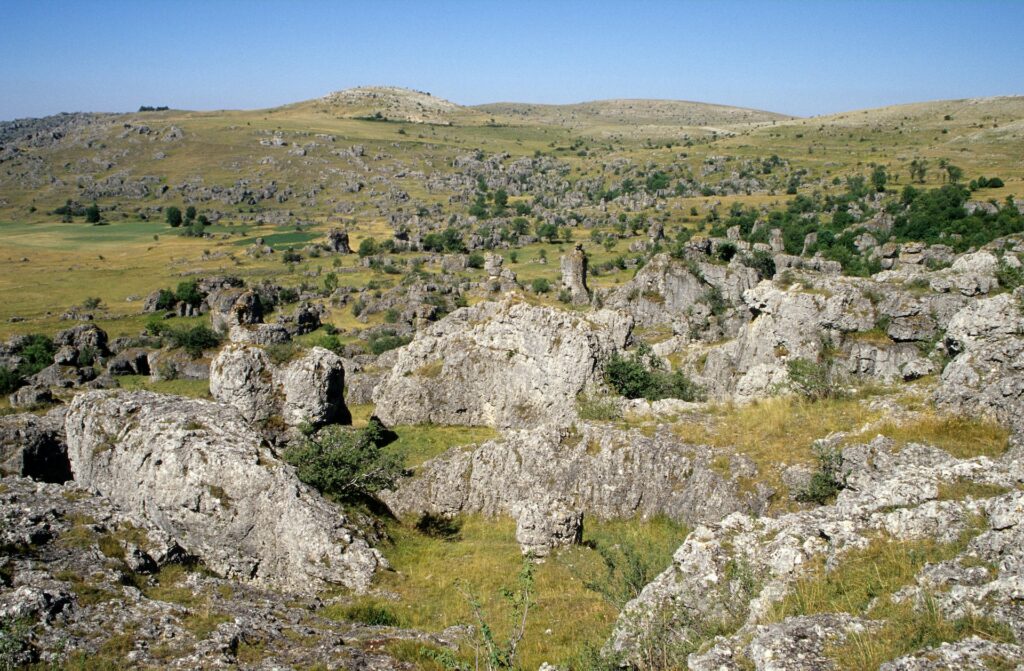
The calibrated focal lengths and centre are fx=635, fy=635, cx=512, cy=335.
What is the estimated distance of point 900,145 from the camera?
522ft

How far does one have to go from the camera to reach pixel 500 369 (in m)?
29.5

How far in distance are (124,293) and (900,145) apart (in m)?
172

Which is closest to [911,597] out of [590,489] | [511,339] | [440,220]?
[590,489]

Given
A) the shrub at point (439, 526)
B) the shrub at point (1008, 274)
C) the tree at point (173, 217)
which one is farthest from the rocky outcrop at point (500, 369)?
the tree at point (173, 217)

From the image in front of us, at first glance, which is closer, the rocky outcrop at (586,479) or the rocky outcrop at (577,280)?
the rocky outcrop at (586,479)

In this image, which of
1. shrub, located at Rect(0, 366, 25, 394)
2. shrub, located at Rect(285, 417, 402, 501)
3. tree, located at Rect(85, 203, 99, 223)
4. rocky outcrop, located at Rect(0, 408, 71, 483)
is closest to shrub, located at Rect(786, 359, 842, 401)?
shrub, located at Rect(285, 417, 402, 501)

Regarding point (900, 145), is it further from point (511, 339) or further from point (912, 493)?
point (912, 493)

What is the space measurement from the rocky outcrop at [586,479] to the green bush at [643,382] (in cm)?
765

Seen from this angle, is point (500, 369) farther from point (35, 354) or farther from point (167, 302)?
point (167, 302)

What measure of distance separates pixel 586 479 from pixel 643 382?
9488 millimetres

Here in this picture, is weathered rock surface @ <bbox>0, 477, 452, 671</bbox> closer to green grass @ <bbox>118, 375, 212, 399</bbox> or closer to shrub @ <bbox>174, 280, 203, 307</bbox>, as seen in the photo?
green grass @ <bbox>118, 375, 212, 399</bbox>

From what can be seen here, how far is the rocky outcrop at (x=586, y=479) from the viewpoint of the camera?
622 inches

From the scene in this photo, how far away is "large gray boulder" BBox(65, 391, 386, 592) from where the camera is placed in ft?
40.7

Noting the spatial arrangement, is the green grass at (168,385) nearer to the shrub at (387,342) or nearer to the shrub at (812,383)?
the shrub at (387,342)
